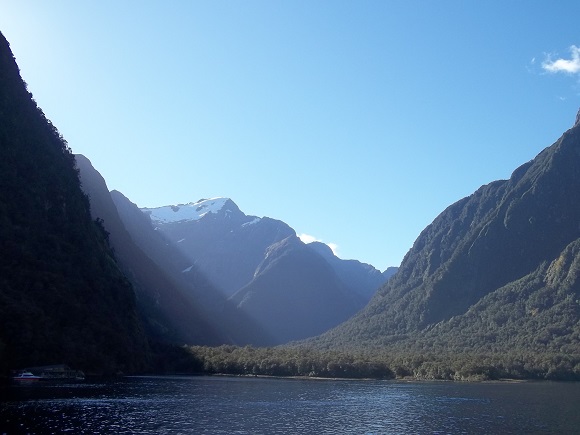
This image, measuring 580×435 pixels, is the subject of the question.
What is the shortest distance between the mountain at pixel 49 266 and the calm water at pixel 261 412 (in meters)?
11.7

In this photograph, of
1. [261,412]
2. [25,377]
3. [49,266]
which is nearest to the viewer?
[261,412]

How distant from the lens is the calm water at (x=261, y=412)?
71.6 meters

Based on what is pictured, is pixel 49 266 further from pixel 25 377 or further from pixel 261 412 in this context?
pixel 261 412

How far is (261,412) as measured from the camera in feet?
299

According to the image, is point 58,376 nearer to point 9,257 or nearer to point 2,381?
point 2,381

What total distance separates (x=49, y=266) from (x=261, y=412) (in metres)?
67.4

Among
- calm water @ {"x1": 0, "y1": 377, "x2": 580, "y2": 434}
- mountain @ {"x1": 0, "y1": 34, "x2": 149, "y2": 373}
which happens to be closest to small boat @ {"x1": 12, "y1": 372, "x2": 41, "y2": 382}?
mountain @ {"x1": 0, "y1": 34, "x2": 149, "y2": 373}

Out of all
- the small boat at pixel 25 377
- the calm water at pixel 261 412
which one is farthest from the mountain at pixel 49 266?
the calm water at pixel 261 412

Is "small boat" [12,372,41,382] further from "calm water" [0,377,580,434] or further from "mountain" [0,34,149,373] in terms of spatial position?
"calm water" [0,377,580,434]

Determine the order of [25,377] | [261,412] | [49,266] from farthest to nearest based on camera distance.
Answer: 1. [49,266]
2. [25,377]
3. [261,412]

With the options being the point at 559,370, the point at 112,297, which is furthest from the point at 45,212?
the point at 559,370

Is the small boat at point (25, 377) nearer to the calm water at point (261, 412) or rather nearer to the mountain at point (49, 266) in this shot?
the mountain at point (49, 266)

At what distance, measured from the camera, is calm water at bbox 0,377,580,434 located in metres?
71.6

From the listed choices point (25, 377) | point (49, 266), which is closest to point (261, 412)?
point (25, 377)
